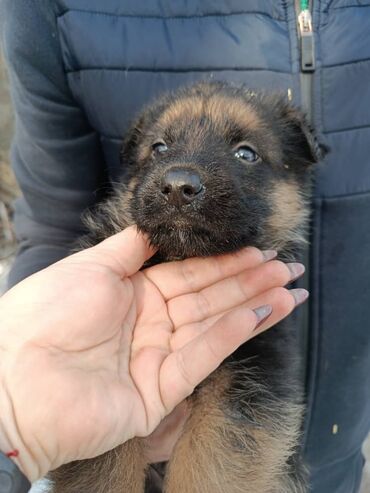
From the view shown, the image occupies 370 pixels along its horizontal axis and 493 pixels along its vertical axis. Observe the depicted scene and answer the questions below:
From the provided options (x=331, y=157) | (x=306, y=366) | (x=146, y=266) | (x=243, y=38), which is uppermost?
(x=243, y=38)

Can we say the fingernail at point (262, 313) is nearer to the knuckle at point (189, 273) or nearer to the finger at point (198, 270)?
the finger at point (198, 270)

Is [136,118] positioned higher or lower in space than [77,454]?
higher

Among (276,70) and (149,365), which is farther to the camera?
(276,70)

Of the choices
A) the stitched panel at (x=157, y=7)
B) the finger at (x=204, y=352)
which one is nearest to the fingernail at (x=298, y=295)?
the finger at (x=204, y=352)

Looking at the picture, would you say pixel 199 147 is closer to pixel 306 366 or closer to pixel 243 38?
pixel 243 38

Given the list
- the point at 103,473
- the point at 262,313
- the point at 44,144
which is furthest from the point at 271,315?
the point at 44,144

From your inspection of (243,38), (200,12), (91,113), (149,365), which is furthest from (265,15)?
(149,365)
